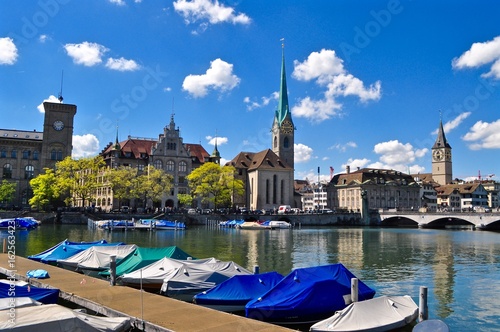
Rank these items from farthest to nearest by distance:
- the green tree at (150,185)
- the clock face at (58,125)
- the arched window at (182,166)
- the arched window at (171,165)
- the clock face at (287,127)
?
the clock face at (287,127) < the arched window at (182,166) < the arched window at (171,165) < the clock face at (58,125) < the green tree at (150,185)

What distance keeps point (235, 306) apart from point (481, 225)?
100812 millimetres

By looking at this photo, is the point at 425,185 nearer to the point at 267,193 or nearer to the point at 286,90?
the point at 286,90

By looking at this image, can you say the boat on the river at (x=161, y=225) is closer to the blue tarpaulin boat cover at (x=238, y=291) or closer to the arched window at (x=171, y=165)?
the arched window at (x=171, y=165)

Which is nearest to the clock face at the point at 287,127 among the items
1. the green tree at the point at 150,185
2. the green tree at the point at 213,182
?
the green tree at the point at 213,182

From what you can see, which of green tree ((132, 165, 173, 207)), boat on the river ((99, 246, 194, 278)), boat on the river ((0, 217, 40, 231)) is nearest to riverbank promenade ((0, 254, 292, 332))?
boat on the river ((99, 246, 194, 278))

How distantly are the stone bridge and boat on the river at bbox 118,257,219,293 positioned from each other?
96313 millimetres

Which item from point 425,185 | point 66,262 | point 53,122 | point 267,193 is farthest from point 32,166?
point 425,185

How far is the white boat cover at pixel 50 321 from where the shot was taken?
41.2 feet

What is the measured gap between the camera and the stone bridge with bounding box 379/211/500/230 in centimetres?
10369

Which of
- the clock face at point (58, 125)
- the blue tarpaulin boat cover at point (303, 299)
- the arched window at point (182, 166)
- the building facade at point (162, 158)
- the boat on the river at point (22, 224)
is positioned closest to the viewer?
the blue tarpaulin boat cover at point (303, 299)

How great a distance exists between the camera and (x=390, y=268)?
37.2 metres

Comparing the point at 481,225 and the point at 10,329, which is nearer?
the point at 10,329

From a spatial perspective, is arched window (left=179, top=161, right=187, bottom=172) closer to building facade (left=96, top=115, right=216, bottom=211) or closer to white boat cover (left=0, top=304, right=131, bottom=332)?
building facade (left=96, top=115, right=216, bottom=211)

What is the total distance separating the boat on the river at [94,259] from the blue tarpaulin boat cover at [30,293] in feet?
38.6
